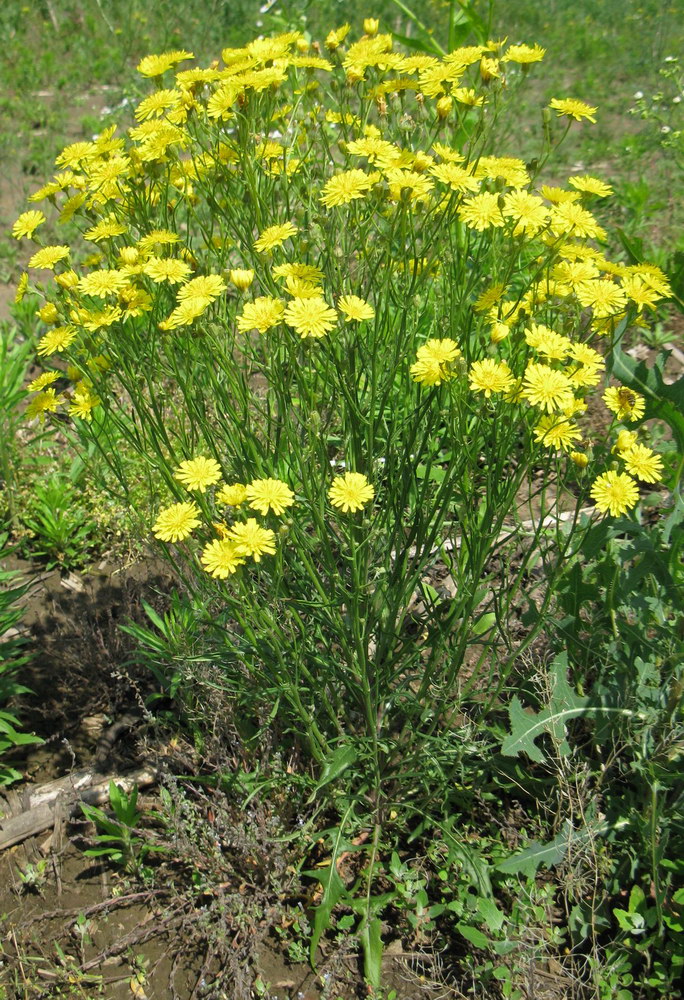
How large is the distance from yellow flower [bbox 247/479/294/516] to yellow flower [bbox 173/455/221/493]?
0.34 ft

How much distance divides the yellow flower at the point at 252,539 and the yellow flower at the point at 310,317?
0.37 metres

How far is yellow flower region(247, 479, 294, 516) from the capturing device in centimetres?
142

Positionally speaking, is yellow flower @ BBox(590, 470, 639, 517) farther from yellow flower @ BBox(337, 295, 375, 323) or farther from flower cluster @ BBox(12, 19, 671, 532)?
yellow flower @ BBox(337, 295, 375, 323)

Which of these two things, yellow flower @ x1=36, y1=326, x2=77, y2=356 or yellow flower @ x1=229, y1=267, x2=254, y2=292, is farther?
yellow flower @ x1=36, y1=326, x2=77, y2=356

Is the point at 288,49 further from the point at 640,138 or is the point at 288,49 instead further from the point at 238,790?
the point at 640,138

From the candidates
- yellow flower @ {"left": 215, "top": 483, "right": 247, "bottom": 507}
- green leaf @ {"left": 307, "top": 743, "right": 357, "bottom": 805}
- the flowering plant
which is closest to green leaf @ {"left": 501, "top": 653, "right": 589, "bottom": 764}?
the flowering plant

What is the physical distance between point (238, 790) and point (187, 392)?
106 cm

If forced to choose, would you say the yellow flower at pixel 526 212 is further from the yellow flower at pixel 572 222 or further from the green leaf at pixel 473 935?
the green leaf at pixel 473 935

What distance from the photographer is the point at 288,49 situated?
183 centimetres

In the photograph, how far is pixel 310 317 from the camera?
1412 millimetres

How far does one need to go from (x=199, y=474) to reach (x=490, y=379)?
596 millimetres

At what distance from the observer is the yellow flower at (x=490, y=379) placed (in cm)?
143

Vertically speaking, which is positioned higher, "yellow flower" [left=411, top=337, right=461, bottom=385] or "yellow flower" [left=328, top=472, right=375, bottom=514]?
"yellow flower" [left=411, top=337, right=461, bottom=385]

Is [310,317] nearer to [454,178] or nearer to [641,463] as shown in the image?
[454,178]
